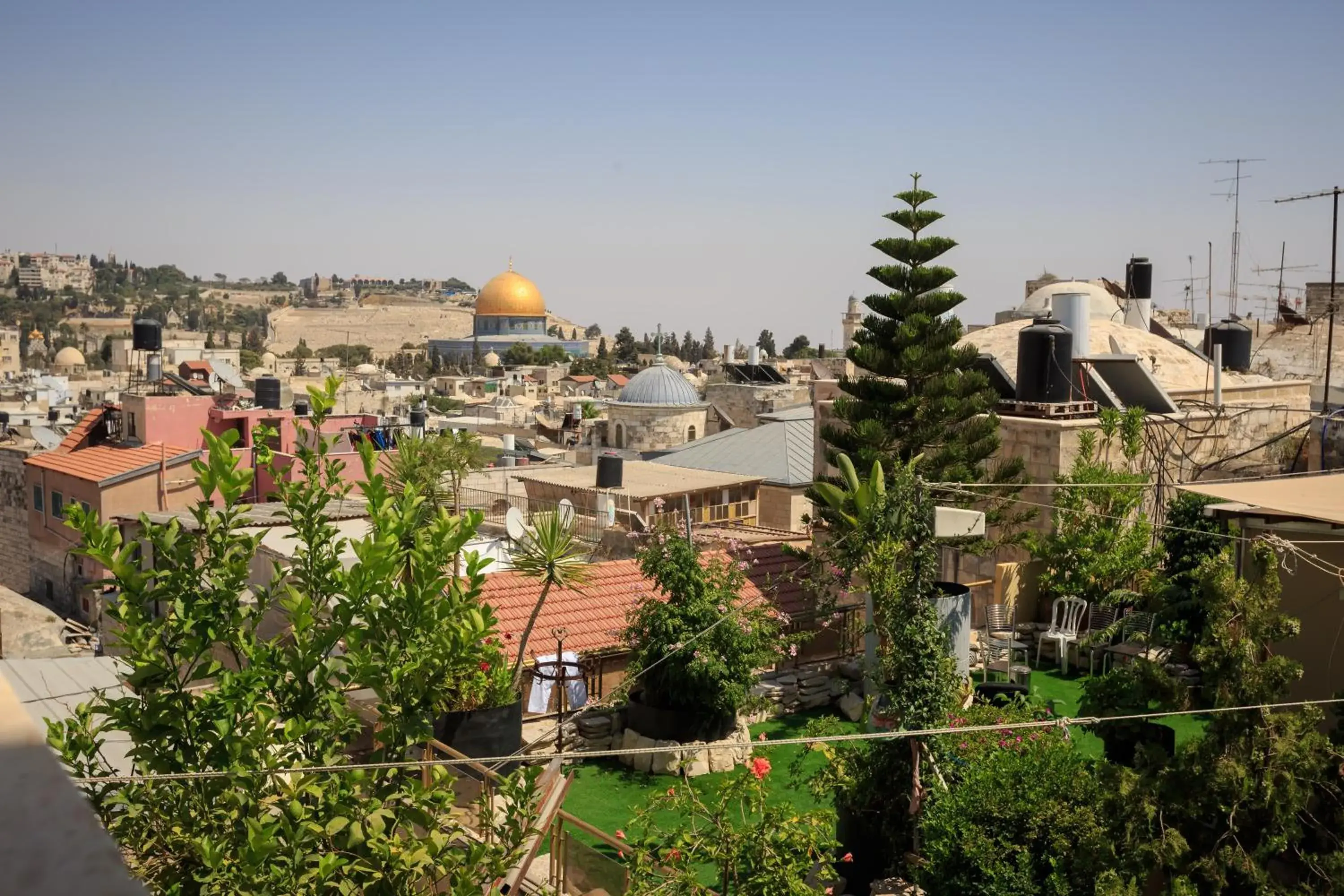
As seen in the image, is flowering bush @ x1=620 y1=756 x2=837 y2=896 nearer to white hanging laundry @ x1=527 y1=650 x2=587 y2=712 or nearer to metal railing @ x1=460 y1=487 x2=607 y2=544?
white hanging laundry @ x1=527 y1=650 x2=587 y2=712

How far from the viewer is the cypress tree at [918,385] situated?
15.4 m

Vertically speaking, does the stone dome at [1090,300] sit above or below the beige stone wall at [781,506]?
above

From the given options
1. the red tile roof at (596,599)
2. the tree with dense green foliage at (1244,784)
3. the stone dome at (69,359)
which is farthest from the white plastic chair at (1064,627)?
the stone dome at (69,359)

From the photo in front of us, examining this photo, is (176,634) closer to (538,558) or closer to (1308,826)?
(538,558)

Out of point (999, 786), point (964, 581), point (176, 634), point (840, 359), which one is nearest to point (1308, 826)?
point (999, 786)

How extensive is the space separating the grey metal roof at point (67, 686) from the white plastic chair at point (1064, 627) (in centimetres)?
905

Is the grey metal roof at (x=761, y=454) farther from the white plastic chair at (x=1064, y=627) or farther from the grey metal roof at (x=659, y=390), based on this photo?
the grey metal roof at (x=659, y=390)

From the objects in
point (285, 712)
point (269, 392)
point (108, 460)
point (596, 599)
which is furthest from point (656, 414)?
point (285, 712)

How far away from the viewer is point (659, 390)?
4041cm

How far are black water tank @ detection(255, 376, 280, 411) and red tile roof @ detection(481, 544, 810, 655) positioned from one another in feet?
58.3

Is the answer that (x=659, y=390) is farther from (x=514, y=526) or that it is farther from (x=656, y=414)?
(x=514, y=526)

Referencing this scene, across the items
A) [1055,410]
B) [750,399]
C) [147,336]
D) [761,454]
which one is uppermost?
[147,336]

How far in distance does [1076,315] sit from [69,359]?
82242mm

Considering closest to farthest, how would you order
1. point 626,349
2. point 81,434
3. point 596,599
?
point 596,599 → point 81,434 → point 626,349
